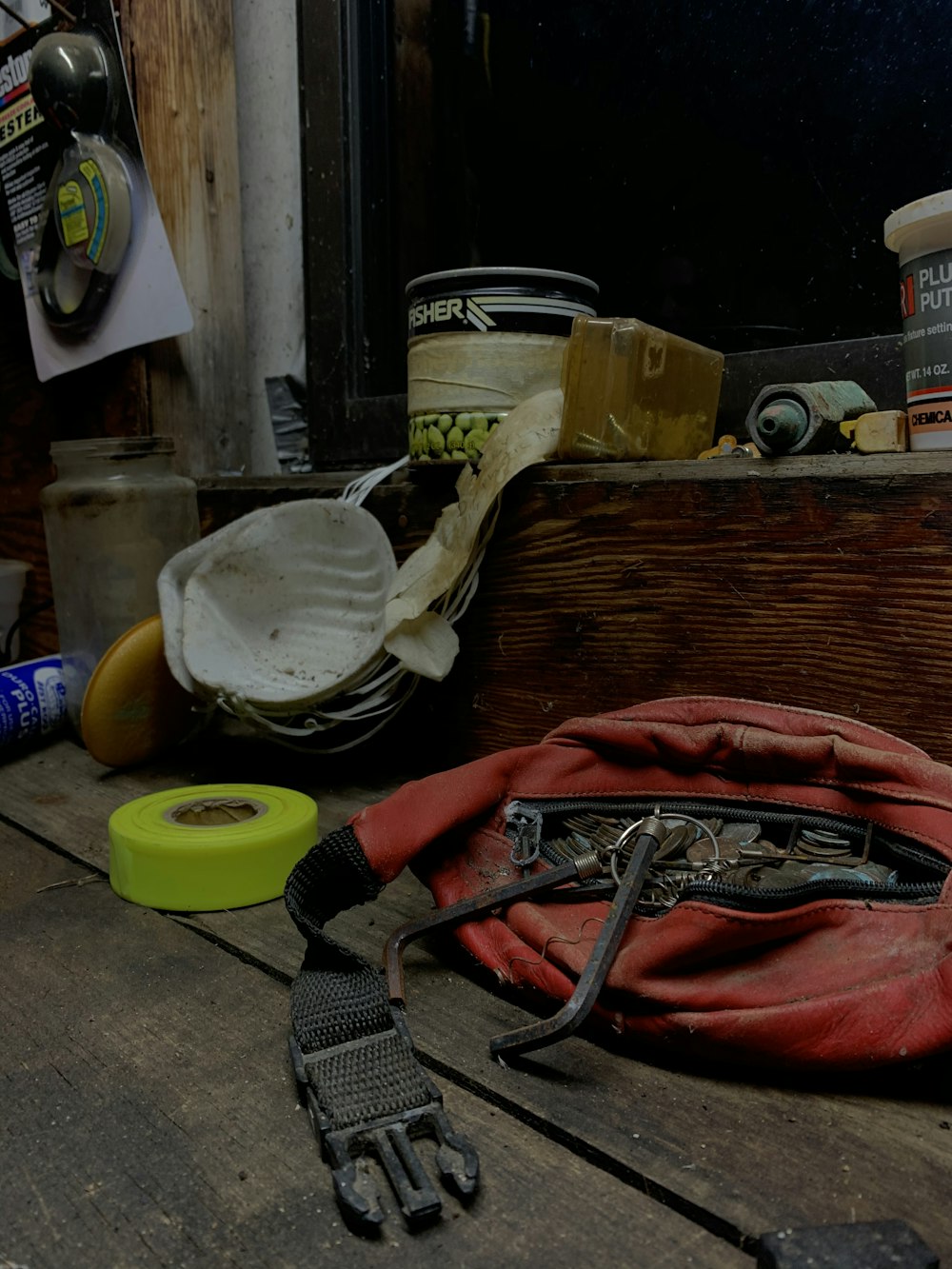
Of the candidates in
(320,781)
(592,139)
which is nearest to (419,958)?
(320,781)

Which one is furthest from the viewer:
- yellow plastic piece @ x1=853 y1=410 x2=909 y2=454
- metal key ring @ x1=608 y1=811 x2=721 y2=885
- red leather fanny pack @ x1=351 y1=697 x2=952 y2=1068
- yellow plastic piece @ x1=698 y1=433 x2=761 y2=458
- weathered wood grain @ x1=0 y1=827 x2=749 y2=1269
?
yellow plastic piece @ x1=698 y1=433 x2=761 y2=458

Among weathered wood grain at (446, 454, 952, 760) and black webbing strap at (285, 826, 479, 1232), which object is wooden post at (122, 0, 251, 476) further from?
black webbing strap at (285, 826, 479, 1232)

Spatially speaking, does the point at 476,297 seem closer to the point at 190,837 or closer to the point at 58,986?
the point at 190,837

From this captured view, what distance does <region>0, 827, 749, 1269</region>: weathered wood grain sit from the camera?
1.35 feet

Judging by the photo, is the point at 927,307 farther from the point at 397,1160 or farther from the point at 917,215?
the point at 397,1160

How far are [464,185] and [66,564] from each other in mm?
702

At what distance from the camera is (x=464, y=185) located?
1338mm

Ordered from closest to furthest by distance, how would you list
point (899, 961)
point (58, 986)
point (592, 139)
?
point (899, 961)
point (58, 986)
point (592, 139)

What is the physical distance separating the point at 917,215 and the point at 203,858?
64 cm

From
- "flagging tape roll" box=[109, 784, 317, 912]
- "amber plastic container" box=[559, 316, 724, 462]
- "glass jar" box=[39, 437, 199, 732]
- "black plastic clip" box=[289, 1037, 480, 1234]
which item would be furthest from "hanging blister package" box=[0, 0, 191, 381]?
"black plastic clip" box=[289, 1037, 480, 1234]

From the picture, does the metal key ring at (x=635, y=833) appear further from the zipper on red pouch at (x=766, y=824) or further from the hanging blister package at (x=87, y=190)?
the hanging blister package at (x=87, y=190)

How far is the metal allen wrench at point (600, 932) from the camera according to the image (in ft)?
1.75

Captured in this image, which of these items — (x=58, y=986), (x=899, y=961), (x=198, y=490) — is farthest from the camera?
(x=198, y=490)

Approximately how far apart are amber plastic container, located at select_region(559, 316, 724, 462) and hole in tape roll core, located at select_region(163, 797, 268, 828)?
0.40 meters
